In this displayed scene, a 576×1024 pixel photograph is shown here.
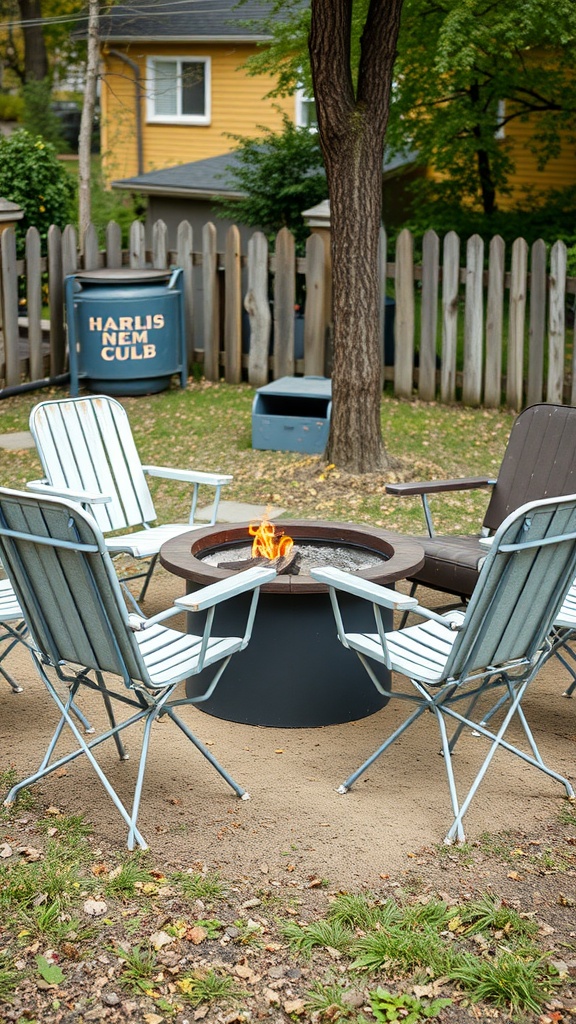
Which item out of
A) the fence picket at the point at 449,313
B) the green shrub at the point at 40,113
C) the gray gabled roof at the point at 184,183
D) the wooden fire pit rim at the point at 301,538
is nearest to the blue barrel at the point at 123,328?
the fence picket at the point at 449,313

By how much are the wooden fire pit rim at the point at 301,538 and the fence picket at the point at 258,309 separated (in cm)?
621

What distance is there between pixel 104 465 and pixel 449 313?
17.7 ft

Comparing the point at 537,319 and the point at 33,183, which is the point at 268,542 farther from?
the point at 33,183

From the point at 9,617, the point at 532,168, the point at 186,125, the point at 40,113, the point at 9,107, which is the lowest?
the point at 9,617

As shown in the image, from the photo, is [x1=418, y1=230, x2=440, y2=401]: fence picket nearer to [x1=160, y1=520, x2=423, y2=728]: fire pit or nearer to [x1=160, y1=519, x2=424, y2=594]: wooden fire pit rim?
[x1=160, y1=519, x2=424, y2=594]: wooden fire pit rim

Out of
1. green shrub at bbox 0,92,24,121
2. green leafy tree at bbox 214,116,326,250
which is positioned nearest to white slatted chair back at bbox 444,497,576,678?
green leafy tree at bbox 214,116,326,250

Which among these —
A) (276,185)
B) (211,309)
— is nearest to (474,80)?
(276,185)

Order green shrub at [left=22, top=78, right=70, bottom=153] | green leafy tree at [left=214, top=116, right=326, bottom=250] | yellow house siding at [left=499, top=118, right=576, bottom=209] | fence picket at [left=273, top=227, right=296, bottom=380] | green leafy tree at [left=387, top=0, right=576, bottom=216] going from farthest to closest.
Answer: green shrub at [left=22, top=78, right=70, bottom=153] → yellow house siding at [left=499, top=118, right=576, bottom=209] → green leafy tree at [left=214, top=116, right=326, bottom=250] → green leafy tree at [left=387, top=0, right=576, bottom=216] → fence picket at [left=273, top=227, right=296, bottom=380]

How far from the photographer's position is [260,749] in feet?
14.5

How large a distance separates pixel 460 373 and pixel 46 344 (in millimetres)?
4432

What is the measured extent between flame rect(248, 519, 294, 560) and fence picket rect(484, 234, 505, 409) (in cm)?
586

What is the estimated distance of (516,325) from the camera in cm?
1052

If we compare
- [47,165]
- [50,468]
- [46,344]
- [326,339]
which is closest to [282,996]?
[50,468]

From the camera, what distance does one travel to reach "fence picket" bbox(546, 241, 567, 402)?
10097 millimetres
